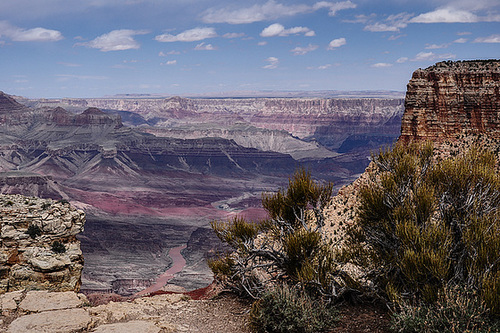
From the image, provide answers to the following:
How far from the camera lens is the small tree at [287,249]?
13.6m

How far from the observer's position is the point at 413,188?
1420 cm

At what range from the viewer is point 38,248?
71.2ft

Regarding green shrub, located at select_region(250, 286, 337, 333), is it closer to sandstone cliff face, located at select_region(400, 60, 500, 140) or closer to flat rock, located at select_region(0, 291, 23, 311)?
flat rock, located at select_region(0, 291, 23, 311)

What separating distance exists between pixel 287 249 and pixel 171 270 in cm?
8612

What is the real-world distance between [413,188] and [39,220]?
18.3 metres

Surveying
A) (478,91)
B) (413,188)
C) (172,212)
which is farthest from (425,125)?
(172,212)

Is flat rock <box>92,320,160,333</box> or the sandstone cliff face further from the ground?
the sandstone cliff face

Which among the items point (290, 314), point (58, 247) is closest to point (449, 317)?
point (290, 314)

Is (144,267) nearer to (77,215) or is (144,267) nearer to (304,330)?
(77,215)

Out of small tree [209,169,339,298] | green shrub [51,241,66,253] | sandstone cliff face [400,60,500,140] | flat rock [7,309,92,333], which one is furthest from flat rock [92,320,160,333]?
sandstone cliff face [400,60,500,140]

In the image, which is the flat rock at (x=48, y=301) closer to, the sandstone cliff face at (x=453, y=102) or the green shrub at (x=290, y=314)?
the green shrub at (x=290, y=314)

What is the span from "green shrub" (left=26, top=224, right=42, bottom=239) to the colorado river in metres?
50.1

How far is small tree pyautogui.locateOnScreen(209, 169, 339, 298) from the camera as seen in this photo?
1362cm

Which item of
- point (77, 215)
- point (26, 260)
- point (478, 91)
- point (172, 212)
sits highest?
point (478, 91)
